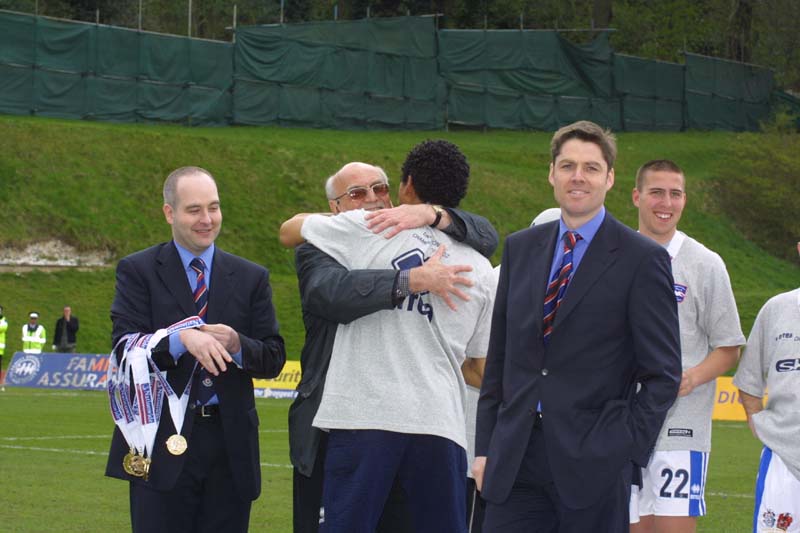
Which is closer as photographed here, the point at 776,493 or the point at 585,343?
the point at 585,343

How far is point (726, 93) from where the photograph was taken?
6156cm

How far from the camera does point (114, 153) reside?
41.4 metres

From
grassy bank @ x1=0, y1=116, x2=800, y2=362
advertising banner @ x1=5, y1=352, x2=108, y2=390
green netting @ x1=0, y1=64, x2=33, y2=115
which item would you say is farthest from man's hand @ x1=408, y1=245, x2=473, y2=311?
green netting @ x1=0, y1=64, x2=33, y2=115

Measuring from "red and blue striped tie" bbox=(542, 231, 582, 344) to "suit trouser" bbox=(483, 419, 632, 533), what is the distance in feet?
1.27

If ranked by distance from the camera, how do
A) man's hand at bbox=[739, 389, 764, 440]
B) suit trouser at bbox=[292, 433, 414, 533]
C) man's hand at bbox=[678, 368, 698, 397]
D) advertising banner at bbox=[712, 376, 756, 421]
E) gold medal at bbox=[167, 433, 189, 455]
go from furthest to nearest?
advertising banner at bbox=[712, 376, 756, 421], man's hand at bbox=[739, 389, 764, 440], man's hand at bbox=[678, 368, 698, 397], suit trouser at bbox=[292, 433, 414, 533], gold medal at bbox=[167, 433, 189, 455]

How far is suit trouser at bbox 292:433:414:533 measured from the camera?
20.2 ft

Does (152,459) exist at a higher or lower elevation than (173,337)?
lower

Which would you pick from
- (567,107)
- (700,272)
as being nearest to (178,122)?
(567,107)

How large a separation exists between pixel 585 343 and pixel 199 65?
4085 centimetres

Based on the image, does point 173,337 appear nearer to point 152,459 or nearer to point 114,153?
point 152,459

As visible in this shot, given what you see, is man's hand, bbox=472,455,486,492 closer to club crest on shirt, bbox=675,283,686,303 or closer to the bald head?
the bald head

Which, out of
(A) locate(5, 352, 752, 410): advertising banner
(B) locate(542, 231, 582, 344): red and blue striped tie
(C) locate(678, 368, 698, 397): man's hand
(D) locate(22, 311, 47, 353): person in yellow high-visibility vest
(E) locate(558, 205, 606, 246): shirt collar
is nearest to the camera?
(B) locate(542, 231, 582, 344): red and blue striped tie

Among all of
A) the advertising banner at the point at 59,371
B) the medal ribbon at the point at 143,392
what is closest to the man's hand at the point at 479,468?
the medal ribbon at the point at 143,392

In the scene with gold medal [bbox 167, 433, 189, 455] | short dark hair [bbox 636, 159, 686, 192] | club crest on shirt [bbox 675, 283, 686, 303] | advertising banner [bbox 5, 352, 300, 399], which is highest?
short dark hair [bbox 636, 159, 686, 192]
